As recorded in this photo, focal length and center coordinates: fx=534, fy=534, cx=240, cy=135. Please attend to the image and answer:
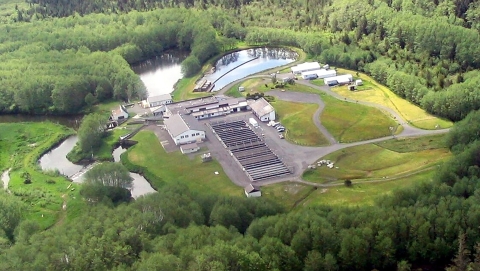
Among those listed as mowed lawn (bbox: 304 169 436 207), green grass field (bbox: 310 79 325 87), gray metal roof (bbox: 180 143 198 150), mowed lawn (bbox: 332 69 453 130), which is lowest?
mowed lawn (bbox: 304 169 436 207)

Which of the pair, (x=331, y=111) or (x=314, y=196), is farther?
(x=331, y=111)

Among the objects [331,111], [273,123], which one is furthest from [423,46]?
[273,123]

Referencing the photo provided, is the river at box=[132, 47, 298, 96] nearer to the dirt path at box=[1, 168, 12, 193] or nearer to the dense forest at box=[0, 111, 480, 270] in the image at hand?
the dirt path at box=[1, 168, 12, 193]

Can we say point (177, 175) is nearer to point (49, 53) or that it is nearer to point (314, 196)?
point (314, 196)

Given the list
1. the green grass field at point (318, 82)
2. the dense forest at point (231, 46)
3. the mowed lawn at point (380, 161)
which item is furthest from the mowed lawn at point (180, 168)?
the green grass field at point (318, 82)

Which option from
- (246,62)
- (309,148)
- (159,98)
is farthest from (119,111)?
(246,62)

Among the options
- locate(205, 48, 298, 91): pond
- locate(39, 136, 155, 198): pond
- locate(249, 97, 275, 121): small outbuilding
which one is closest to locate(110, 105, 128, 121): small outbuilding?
locate(39, 136, 155, 198): pond
